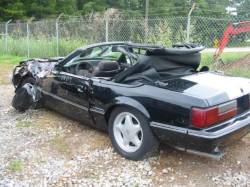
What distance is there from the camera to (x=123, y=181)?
4184 mm

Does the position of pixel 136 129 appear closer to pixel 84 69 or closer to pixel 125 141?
pixel 125 141

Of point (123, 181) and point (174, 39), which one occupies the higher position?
point (174, 39)

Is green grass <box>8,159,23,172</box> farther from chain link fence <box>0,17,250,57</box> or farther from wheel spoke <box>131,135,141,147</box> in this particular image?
chain link fence <box>0,17,250,57</box>

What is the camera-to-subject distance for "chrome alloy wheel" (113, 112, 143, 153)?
4.54m

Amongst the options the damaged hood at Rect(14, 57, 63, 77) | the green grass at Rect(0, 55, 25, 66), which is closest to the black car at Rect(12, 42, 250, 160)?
the damaged hood at Rect(14, 57, 63, 77)

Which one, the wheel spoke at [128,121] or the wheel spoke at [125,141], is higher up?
the wheel spoke at [128,121]

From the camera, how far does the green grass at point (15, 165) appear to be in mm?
4459

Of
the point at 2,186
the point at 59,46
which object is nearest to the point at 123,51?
the point at 2,186

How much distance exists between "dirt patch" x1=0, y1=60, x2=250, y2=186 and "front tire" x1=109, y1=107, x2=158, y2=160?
0.40ft

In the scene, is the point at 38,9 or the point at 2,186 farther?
the point at 38,9

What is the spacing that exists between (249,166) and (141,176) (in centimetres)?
132

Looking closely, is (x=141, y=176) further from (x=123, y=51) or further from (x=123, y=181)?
(x=123, y=51)

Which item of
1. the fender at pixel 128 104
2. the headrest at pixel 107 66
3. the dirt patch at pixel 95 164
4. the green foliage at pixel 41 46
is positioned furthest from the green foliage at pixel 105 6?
the fender at pixel 128 104

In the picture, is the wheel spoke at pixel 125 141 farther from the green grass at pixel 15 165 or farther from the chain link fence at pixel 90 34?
the chain link fence at pixel 90 34
